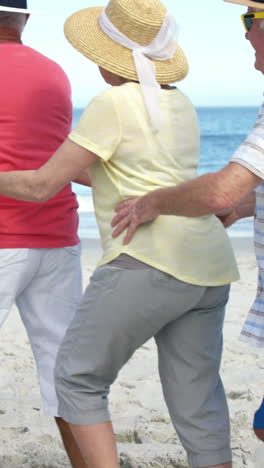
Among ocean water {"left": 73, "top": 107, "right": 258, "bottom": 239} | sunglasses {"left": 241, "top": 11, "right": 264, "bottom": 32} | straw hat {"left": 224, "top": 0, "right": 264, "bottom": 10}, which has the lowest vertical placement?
ocean water {"left": 73, "top": 107, "right": 258, "bottom": 239}

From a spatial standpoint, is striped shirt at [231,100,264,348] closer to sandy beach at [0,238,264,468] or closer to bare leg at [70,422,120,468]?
bare leg at [70,422,120,468]

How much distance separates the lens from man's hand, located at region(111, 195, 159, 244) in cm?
260

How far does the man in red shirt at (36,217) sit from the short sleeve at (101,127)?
0.53m

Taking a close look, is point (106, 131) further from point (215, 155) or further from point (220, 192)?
point (215, 155)

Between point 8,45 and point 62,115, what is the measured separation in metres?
0.32

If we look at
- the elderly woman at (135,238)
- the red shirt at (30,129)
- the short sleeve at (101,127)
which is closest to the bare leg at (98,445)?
the elderly woman at (135,238)

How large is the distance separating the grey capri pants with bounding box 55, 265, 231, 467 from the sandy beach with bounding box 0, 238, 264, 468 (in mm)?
880

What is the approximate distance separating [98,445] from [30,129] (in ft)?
3.70

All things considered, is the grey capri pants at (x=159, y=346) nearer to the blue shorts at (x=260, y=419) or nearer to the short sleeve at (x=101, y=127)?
the blue shorts at (x=260, y=419)

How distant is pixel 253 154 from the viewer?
225 centimetres

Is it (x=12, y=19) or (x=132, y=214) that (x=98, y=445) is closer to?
(x=132, y=214)

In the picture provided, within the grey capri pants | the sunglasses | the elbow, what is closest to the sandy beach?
the grey capri pants

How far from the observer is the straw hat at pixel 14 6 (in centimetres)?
308

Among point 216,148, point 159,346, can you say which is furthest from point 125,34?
point 216,148
